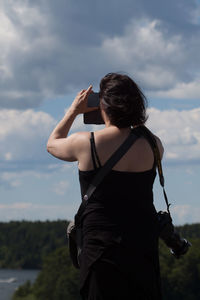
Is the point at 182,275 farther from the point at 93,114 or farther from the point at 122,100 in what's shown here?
the point at 122,100

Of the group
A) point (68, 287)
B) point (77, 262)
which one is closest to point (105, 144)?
point (77, 262)

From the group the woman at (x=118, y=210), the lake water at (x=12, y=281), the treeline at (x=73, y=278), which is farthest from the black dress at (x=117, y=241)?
the lake water at (x=12, y=281)

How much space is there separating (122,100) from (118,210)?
0.61 metres

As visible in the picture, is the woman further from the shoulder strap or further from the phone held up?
the phone held up

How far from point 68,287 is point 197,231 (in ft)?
235

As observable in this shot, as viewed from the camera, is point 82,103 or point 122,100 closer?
point 122,100

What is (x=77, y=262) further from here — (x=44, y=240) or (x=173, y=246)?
(x=44, y=240)

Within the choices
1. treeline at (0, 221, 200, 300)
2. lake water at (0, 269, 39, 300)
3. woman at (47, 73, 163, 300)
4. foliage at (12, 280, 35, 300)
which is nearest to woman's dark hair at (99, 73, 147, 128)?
woman at (47, 73, 163, 300)

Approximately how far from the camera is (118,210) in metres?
3.95

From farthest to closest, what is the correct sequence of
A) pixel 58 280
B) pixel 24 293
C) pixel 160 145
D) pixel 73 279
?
pixel 24 293 < pixel 58 280 < pixel 73 279 < pixel 160 145

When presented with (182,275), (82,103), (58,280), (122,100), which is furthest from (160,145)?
(182,275)

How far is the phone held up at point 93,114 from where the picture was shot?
14.1 feet

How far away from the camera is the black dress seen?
3922mm

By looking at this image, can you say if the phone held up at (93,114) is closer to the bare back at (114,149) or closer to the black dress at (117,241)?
the bare back at (114,149)
